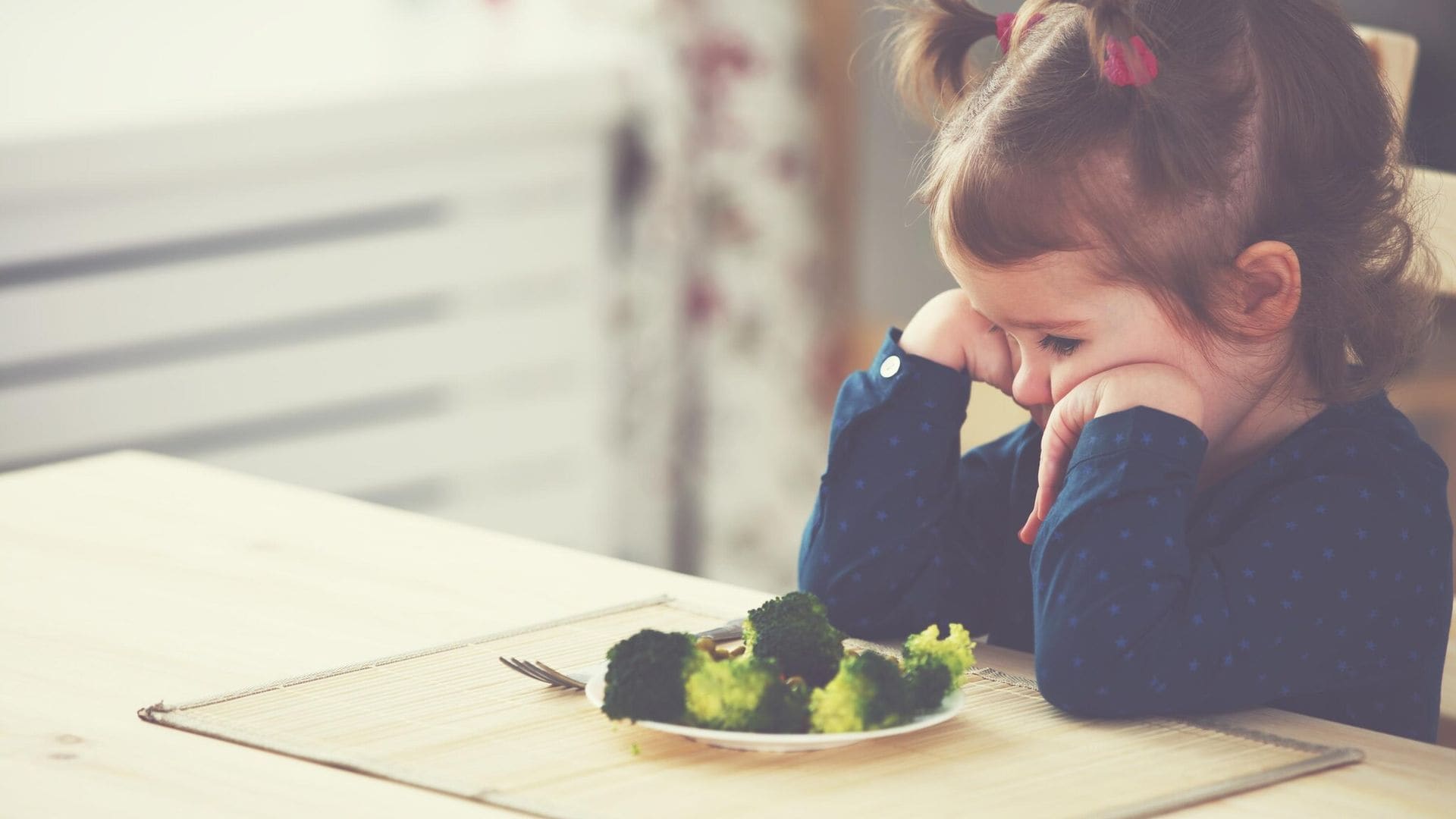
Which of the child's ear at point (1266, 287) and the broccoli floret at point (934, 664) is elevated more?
the child's ear at point (1266, 287)

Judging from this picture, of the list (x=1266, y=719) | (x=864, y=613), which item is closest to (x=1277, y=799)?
(x=1266, y=719)

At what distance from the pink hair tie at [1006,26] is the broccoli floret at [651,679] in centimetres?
47

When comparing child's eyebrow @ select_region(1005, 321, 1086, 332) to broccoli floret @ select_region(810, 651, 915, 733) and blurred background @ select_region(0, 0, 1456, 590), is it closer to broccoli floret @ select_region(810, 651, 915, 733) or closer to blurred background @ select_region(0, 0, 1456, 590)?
broccoli floret @ select_region(810, 651, 915, 733)

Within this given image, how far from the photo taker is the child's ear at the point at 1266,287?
3.22 ft

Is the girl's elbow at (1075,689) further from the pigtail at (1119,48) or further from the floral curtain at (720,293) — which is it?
the floral curtain at (720,293)

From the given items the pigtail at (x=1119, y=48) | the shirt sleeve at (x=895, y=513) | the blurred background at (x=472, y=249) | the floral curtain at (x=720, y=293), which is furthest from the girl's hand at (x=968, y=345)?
the floral curtain at (x=720, y=293)

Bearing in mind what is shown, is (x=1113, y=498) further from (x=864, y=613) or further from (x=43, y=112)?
(x=43, y=112)

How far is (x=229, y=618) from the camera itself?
1.04 metres

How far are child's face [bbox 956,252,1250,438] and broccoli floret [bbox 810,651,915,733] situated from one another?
273 millimetres

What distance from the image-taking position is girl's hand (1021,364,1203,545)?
3.23 ft

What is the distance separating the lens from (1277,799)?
77 centimetres

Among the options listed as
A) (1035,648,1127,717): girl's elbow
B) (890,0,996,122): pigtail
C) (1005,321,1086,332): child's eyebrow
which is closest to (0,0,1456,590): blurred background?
(890,0,996,122): pigtail

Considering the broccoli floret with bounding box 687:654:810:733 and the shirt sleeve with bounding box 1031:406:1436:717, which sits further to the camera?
the shirt sleeve with bounding box 1031:406:1436:717

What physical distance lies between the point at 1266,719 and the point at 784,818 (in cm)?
31
